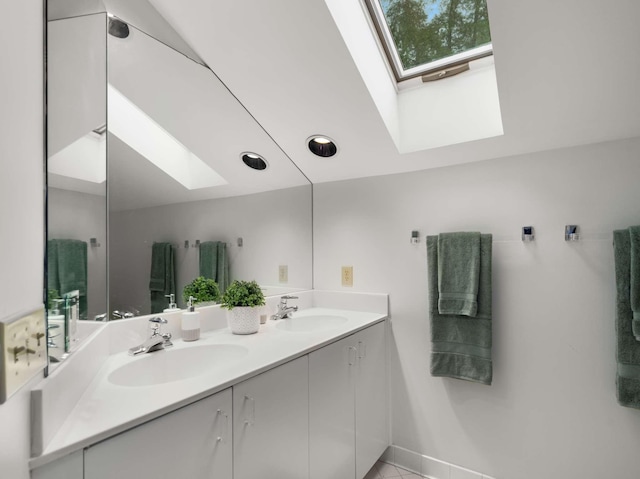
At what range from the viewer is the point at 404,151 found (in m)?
1.95

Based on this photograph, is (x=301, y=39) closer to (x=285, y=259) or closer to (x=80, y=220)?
(x=80, y=220)

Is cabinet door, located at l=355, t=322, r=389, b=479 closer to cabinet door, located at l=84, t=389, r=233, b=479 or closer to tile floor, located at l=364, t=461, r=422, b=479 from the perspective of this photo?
tile floor, located at l=364, t=461, r=422, b=479

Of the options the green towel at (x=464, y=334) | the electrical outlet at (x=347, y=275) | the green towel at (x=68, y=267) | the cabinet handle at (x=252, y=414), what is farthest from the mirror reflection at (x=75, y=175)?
the green towel at (x=464, y=334)

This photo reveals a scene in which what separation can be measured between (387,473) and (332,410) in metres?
0.81

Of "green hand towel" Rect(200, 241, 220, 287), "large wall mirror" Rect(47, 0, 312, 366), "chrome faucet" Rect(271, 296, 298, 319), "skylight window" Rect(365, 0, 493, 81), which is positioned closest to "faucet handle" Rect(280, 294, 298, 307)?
"chrome faucet" Rect(271, 296, 298, 319)

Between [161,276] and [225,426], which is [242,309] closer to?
[161,276]

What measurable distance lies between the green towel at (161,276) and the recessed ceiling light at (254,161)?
2.35 feet

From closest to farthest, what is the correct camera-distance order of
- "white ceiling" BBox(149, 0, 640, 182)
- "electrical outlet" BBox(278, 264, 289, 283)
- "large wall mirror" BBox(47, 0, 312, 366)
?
"large wall mirror" BBox(47, 0, 312, 366) < "white ceiling" BBox(149, 0, 640, 182) < "electrical outlet" BBox(278, 264, 289, 283)

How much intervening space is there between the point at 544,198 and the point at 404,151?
2.42 ft

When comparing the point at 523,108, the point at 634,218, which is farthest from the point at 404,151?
the point at 634,218

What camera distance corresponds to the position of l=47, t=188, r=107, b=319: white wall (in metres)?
0.87

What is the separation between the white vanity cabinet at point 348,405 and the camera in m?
1.45

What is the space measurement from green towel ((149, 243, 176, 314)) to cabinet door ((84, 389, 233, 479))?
66 cm

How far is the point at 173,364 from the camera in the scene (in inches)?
53.4
